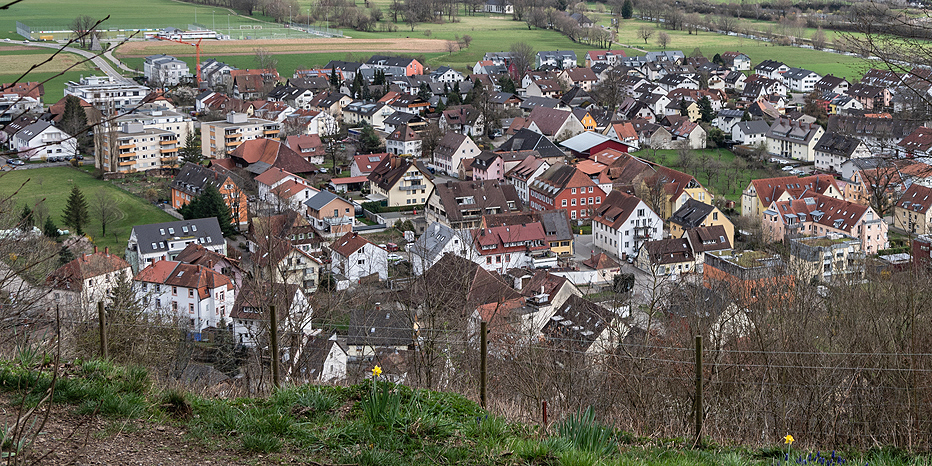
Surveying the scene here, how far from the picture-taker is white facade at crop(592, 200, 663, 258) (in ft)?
56.6

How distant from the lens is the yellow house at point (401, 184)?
20453mm

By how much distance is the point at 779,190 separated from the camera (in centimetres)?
1888

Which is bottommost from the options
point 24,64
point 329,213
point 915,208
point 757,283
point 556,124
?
point 329,213

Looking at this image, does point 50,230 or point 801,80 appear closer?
point 50,230

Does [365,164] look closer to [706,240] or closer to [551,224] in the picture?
[551,224]

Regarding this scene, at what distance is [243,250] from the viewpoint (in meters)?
16.9

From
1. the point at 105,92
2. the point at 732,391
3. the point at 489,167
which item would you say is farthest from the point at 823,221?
the point at 105,92

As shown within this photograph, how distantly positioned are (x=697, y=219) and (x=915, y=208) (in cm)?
483

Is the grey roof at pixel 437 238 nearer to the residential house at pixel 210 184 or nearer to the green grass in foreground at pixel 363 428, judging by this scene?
the residential house at pixel 210 184

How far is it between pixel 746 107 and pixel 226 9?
37548mm

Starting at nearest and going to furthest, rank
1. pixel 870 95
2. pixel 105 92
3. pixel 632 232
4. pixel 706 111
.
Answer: pixel 632 232
pixel 706 111
pixel 105 92
pixel 870 95

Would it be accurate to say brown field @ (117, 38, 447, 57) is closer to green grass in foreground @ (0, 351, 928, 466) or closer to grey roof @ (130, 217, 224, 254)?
grey roof @ (130, 217, 224, 254)

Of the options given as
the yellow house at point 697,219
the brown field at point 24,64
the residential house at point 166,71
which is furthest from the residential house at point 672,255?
the brown field at point 24,64

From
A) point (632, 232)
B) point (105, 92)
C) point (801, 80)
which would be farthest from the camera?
point (801, 80)
